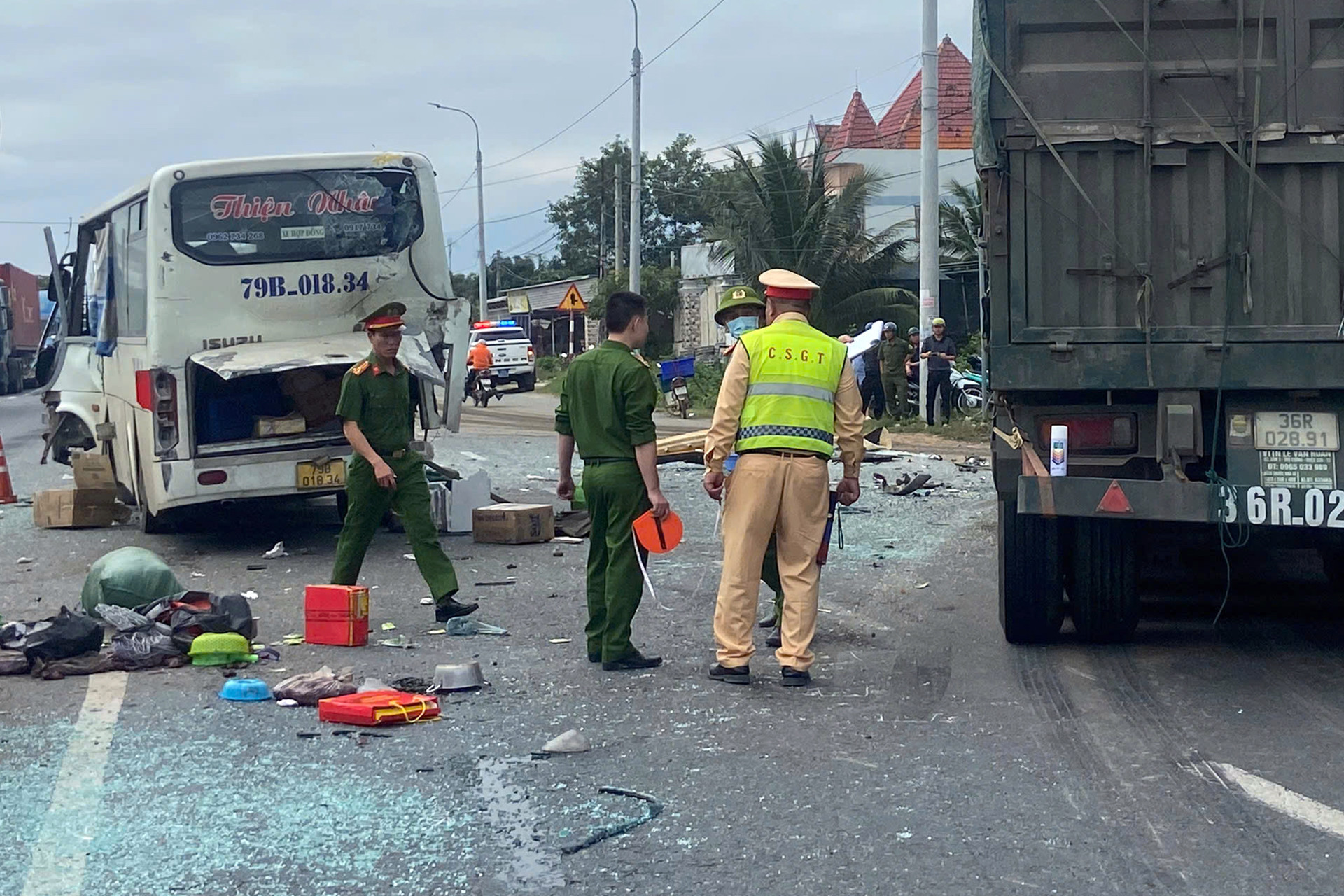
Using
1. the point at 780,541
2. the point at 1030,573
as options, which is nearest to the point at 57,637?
the point at 780,541

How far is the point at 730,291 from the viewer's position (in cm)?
779

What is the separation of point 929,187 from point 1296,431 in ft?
54.9

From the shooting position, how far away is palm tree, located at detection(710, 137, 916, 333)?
3331 cm

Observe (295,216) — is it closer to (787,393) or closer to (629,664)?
(629,664)

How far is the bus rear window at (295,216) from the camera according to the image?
11.4m

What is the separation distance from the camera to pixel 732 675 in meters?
6.95

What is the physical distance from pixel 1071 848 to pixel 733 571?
2.57 m

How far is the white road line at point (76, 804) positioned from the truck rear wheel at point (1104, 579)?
167 inches

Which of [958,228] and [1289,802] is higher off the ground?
[958,228]

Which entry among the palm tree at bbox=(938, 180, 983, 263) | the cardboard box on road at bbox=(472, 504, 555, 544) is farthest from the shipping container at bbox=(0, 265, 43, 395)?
the cardboard box on road at bbox=(472, 504, 555, 544)

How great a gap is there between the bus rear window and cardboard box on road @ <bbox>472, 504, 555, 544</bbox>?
214 cm

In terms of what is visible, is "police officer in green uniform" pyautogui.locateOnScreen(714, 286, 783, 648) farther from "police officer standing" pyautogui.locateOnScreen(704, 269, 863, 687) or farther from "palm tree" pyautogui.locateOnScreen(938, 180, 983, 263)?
"palm tree" pyautogui.locateOnScreen(938, 180, 983, 263)

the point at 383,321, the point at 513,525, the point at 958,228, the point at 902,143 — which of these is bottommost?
the point at 513,525

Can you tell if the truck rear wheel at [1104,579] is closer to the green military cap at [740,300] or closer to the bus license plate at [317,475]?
the green military cap at [740,300]
